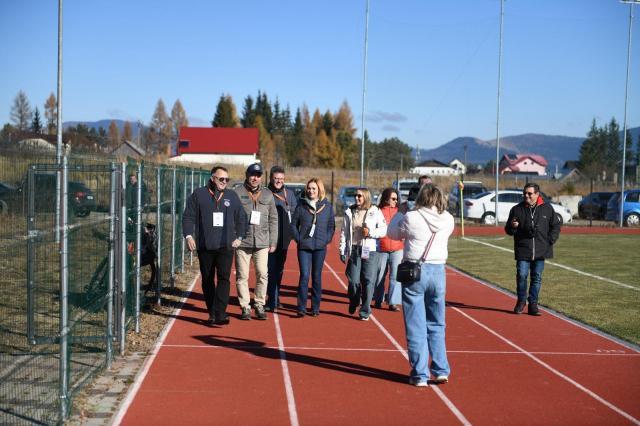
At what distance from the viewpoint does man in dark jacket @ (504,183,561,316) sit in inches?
477

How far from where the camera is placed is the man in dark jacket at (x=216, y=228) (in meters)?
10.4

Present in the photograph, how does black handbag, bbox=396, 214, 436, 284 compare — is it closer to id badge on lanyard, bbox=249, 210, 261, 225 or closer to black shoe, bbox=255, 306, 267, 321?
id badge on lanyard, bbox=249, 210, 261, 225

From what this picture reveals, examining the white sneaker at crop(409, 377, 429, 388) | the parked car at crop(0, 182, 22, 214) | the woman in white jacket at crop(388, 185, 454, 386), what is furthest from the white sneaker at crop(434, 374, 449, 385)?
the parked car at crop(0, 182, 22, 214)

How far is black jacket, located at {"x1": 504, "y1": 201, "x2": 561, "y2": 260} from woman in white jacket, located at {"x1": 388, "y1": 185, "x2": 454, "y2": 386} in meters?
4.56

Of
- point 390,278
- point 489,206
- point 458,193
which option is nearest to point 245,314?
point 390,278

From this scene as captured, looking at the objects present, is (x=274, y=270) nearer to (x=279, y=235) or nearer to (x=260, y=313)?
(x=279, y=235)

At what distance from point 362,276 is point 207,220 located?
2403 mm

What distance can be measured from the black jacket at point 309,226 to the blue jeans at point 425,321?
3673mm

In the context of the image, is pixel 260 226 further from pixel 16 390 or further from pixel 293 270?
pixel 293 270

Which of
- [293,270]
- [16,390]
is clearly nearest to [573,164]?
[293,270]

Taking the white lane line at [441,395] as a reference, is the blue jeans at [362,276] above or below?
above

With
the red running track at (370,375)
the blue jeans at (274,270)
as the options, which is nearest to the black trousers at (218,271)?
the red running track at (370,375)

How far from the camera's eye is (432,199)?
789 cm

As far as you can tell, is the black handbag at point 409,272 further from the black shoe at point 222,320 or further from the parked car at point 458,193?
the parked car at point 458,193
